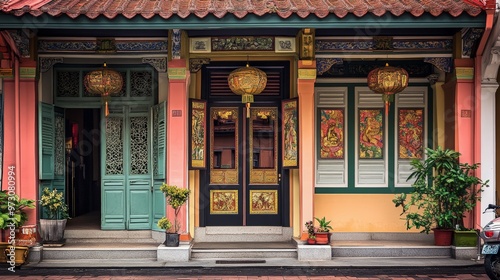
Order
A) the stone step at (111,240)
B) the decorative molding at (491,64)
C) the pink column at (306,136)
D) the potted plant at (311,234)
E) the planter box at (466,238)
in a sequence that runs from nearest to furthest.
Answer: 1. the decorative molding at (491,64)
2. the planter box at (466,238)
3. the potted plant at (311,234)
4. the pink column at (306,136)
5. the stone step at (111,240)

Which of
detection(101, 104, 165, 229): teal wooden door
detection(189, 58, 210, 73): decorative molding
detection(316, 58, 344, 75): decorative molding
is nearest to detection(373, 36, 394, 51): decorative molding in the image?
detection(316, 58, 344, 75): decorative molding

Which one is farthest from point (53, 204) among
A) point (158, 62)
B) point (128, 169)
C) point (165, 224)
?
point (158, 62)

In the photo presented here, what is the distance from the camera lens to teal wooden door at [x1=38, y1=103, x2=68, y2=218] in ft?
39.8

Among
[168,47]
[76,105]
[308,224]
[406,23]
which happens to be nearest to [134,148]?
[76,105]

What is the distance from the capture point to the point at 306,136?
476 inches

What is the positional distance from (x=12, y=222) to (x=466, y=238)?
780cm

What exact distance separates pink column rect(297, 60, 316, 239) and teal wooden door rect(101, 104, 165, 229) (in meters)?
2.95

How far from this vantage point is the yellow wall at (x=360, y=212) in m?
13.1

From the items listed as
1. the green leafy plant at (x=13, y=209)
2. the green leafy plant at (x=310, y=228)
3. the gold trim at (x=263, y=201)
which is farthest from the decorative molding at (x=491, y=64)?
the green leafy plant at (x=13, y=209)

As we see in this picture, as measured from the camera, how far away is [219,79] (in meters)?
13.1

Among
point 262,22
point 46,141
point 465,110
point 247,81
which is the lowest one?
point 46,141

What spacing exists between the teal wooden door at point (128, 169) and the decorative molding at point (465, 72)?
5.76 metres

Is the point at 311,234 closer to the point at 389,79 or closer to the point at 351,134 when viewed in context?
the point at 351,134

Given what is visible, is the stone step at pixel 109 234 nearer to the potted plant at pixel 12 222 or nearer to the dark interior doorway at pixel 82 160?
the potted plant at pixel 12 222
